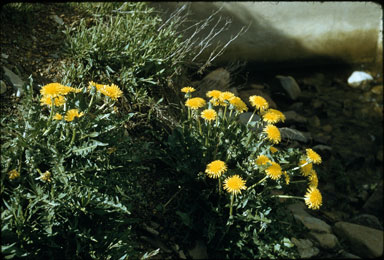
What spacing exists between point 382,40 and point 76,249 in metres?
5.72

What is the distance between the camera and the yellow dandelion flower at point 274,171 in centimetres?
248

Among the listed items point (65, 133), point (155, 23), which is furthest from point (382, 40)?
point (65, 133)

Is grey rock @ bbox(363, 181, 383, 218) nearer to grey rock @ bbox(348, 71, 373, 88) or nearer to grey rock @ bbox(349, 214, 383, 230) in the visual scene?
grey rock @ bbox(349, 214, 383, 230)

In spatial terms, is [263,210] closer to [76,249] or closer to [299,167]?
[299,167]

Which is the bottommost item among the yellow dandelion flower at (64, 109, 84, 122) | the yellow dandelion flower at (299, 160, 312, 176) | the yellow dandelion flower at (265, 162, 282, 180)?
the yellow dandelion flower at (299, 160, 312, 176)

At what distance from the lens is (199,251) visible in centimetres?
292

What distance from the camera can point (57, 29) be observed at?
148 inches

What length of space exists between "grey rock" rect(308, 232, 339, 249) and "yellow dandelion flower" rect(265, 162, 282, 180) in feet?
4.49

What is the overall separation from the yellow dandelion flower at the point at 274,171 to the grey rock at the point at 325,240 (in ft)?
4.49

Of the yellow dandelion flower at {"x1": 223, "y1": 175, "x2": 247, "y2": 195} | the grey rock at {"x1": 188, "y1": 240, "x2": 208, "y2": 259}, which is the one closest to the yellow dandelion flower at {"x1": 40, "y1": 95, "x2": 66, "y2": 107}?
the yellow dandelion flower at {"x1": 223, "y1": 175, "x2": 247, "y2": 195}

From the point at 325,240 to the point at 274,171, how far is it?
4.85 ft

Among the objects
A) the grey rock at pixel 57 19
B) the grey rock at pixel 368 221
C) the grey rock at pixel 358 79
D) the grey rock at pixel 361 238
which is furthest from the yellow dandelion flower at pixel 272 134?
the grey rock at pixel 358 79

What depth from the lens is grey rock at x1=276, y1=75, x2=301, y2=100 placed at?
5.56 meters

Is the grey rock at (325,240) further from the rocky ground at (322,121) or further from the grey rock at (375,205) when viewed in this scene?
the grey rock at (375,205)
